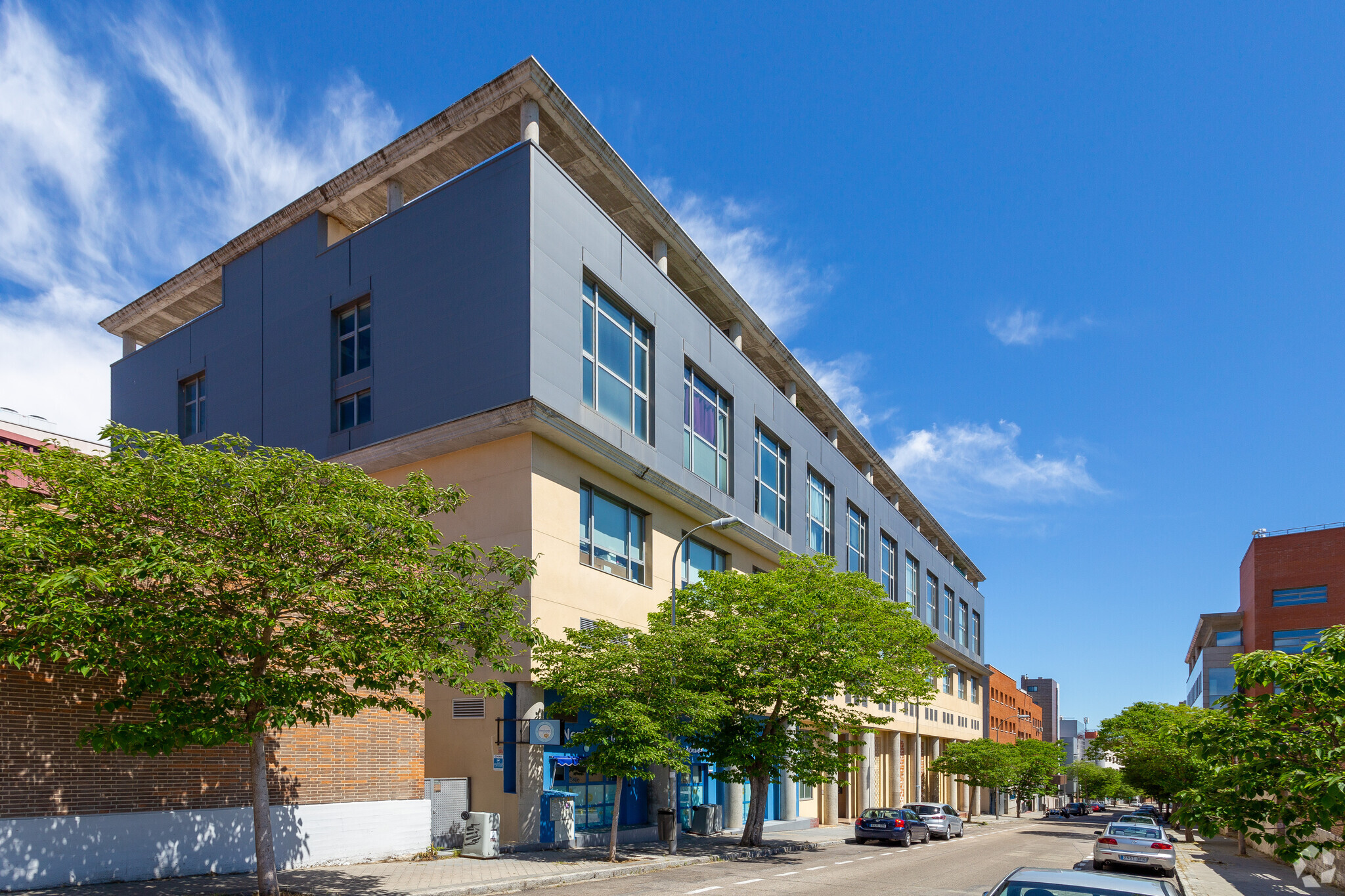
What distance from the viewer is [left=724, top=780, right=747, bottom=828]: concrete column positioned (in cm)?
3881

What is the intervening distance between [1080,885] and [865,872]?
19197 millimetres

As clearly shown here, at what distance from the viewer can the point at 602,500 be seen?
106 ft

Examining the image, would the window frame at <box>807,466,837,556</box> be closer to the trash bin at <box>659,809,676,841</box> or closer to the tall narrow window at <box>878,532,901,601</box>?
the tall narrow window at <box>878,532,901,601</box>

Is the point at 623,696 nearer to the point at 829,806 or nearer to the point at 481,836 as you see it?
the point at 481,836

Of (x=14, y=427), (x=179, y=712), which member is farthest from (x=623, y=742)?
(x=14, y=427)

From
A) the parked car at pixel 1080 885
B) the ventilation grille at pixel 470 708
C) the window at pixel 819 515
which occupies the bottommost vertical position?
the ventilation grille at pixel 470 708

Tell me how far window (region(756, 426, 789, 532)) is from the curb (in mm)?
16153

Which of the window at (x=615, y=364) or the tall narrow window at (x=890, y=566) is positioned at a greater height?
the window at (x=615, y=364)

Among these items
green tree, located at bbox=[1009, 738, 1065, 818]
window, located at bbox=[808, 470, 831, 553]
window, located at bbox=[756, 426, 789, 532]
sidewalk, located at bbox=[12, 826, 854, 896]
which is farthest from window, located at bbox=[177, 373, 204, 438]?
green tree, located at bbox=[1009, 738, 1065, 818]

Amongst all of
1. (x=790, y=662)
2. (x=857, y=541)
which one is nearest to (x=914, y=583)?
(x=857, y=541)

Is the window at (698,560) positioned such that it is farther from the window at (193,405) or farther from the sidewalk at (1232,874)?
the window at (193,405)

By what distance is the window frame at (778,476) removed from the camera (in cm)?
4341

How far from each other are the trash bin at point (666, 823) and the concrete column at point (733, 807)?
8.15 meters

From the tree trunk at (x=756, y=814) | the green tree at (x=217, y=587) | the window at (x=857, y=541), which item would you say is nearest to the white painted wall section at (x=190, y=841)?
the green tree at (x=217, y=587)
